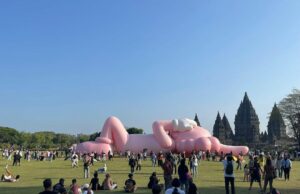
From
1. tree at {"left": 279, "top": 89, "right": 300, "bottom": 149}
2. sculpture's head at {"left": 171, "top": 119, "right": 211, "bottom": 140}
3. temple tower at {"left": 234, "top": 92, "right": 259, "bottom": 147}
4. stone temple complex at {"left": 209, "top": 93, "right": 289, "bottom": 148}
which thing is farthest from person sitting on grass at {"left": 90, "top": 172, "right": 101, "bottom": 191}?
temple tower at {"left": 234, "top": 92, "right": 259, "bottom": 147}

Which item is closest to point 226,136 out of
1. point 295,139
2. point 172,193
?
point 295,139

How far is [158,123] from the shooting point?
44.3 metres

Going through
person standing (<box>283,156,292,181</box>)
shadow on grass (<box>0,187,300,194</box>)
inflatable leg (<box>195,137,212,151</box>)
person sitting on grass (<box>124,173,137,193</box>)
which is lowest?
shadow on grass (<box>0,187,300,194</box>)

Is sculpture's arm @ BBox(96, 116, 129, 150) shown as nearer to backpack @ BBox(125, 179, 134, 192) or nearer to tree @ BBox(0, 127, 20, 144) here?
backpack @ BBox(125, 179, 134, 192)

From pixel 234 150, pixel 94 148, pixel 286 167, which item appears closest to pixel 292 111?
pixel 234 150

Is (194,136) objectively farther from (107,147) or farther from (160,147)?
(107,147)

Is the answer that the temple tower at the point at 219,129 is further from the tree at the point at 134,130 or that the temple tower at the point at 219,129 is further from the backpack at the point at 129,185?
the backpack at the point at 129,185

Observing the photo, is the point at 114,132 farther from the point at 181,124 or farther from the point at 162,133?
the point at 181,124

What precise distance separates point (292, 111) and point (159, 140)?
31070 millimetres

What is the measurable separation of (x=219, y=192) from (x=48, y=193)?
10368 millimetres

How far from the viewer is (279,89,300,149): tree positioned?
66.4m

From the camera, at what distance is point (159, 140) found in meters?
44.5

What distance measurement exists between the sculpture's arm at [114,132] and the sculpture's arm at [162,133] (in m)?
3.30

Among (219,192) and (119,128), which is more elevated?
(119,128)
